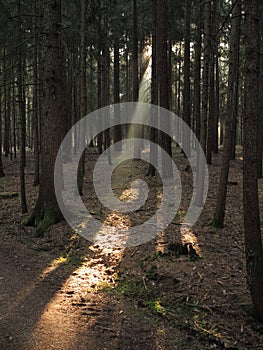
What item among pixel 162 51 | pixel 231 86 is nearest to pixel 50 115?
pixel 231 86

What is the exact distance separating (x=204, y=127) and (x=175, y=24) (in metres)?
12.7

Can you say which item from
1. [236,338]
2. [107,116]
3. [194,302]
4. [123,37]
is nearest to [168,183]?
[194,302]

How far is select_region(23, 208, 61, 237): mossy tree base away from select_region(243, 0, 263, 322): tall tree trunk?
666 cm

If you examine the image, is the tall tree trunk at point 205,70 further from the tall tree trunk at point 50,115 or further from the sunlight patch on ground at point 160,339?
the sunlight patch on ground at point 160,339

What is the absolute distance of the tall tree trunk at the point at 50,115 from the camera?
10.4 m

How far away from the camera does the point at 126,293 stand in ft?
22.3

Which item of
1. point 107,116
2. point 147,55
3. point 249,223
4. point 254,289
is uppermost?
point 147,55

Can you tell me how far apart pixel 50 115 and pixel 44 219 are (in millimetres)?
3254

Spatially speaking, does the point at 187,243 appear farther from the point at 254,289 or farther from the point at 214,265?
the point at 254,289

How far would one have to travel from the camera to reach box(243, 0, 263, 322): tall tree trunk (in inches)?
210

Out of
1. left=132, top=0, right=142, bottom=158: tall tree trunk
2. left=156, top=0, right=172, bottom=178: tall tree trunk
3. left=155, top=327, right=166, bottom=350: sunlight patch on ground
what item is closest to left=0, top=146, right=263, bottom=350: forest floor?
left=155, top=327, right=166, bottom=350: sunlight patch on ground

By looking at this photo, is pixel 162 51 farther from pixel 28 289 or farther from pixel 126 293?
pixel 28 289

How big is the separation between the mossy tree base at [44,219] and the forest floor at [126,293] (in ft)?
0.75

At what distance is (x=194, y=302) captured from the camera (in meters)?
6.35
